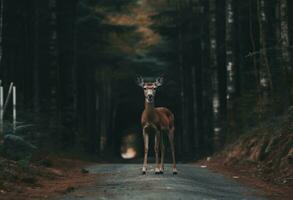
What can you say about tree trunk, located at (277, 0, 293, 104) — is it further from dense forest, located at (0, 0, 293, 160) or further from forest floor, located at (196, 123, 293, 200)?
forest floor, located at (196, 123, 293, 200)

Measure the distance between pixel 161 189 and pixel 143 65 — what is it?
161 feet

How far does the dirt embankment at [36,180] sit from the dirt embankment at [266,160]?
13.7ft

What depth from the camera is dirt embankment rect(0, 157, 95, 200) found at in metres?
14.9

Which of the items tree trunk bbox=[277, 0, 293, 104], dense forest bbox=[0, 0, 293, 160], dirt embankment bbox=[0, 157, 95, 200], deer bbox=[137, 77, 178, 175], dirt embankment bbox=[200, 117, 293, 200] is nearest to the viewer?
dirt embankment bbox=[0, 157, 95, 200]

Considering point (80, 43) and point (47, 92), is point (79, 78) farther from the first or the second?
point (47, 92)

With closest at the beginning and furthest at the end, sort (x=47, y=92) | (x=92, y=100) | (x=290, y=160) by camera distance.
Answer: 1. (x=290, y=160)
2. (x=47, y=92)
3. (x=92, y=100)

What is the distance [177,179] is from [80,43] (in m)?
30.8

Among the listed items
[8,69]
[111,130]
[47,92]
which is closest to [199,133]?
[47,92]

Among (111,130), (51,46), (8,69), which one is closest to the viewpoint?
(51,46)

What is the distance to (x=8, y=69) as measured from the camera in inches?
1593

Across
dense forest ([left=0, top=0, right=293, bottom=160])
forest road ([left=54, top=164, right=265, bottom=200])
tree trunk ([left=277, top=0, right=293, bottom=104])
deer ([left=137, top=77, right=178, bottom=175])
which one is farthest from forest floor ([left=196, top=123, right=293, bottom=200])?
deer ([left=137, top=77, right=178, bottom=175])

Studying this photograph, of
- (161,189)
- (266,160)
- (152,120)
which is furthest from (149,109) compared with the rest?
(266,160)

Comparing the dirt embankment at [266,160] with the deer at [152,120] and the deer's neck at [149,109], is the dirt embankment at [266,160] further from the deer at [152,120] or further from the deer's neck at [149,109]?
Answer: the deer's neck at [149,109]

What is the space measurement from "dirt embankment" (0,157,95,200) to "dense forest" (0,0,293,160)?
2736 millimetres
